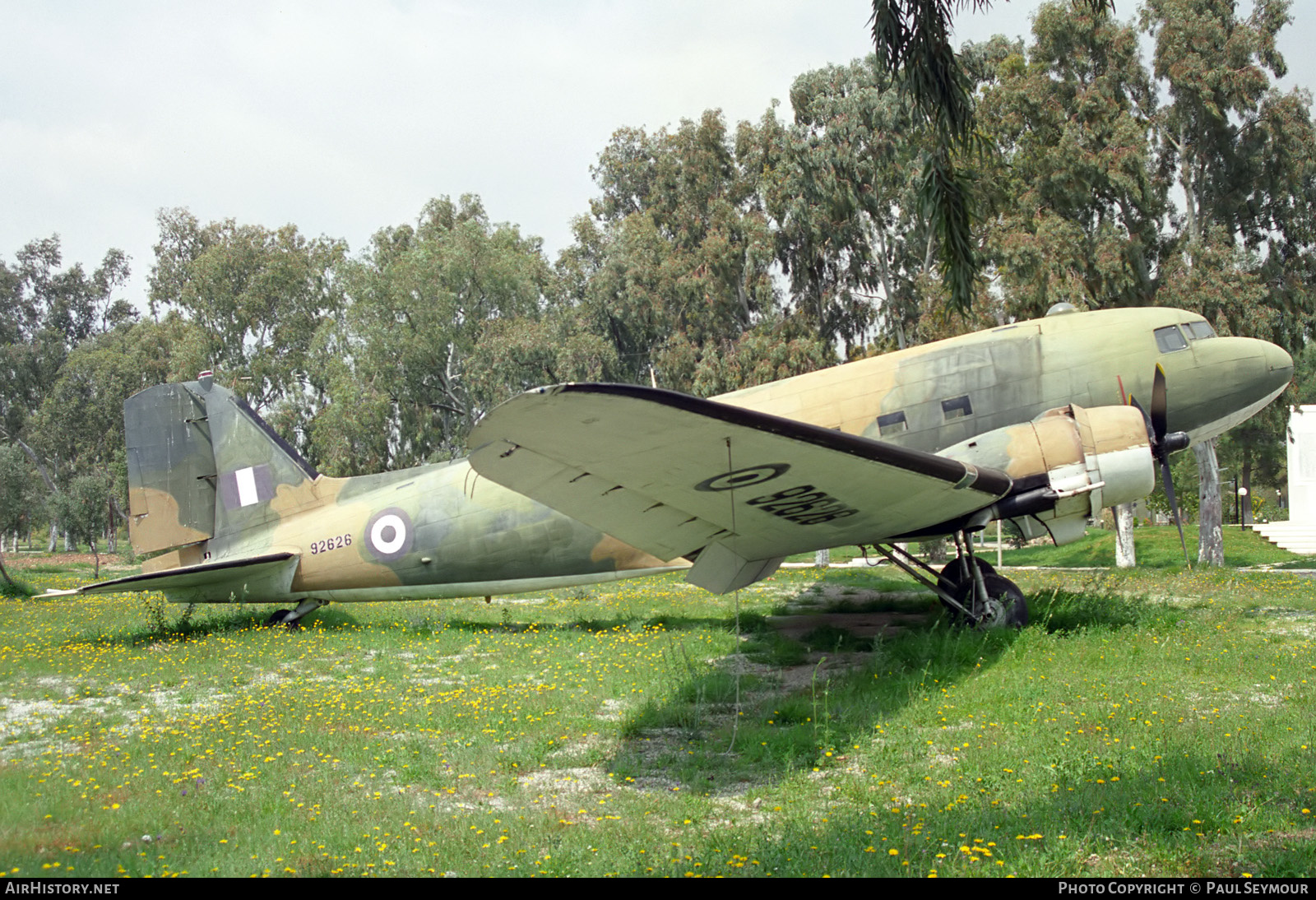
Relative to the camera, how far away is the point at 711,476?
6762 millimetres

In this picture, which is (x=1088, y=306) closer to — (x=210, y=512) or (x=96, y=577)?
(x=210, y=512)

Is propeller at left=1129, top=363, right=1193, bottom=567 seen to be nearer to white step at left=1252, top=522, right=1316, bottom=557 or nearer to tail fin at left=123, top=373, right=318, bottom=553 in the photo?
tail fin at left=123, top=373, right=318, bottom=553

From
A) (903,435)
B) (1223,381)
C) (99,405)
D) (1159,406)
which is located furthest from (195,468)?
(99,405)

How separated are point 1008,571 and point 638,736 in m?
17.2

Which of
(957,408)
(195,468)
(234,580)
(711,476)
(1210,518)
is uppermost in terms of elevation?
(195,468)

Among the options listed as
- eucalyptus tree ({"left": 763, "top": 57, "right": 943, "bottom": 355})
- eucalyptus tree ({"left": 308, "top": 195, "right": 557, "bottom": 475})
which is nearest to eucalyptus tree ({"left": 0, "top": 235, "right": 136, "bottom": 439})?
eucalyptus tree ({"left": 308, "top": 195, "right": 557, "bottom": 475})

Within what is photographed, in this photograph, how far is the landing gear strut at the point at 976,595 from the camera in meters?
9.95

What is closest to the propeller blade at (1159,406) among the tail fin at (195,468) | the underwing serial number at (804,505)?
the underwing serial number at (804,505)

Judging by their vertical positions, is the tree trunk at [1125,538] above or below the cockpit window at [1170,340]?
below

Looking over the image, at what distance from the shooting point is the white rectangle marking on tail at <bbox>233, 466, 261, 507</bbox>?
13.5 metres

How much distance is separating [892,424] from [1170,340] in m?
3.42

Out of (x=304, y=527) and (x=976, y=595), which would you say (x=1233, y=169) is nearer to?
(x=976, y=595)

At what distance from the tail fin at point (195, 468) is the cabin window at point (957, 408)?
9.55m

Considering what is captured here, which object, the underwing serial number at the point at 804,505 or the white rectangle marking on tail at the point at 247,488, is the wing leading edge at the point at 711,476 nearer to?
the underwing serial number at the point at 804,505
